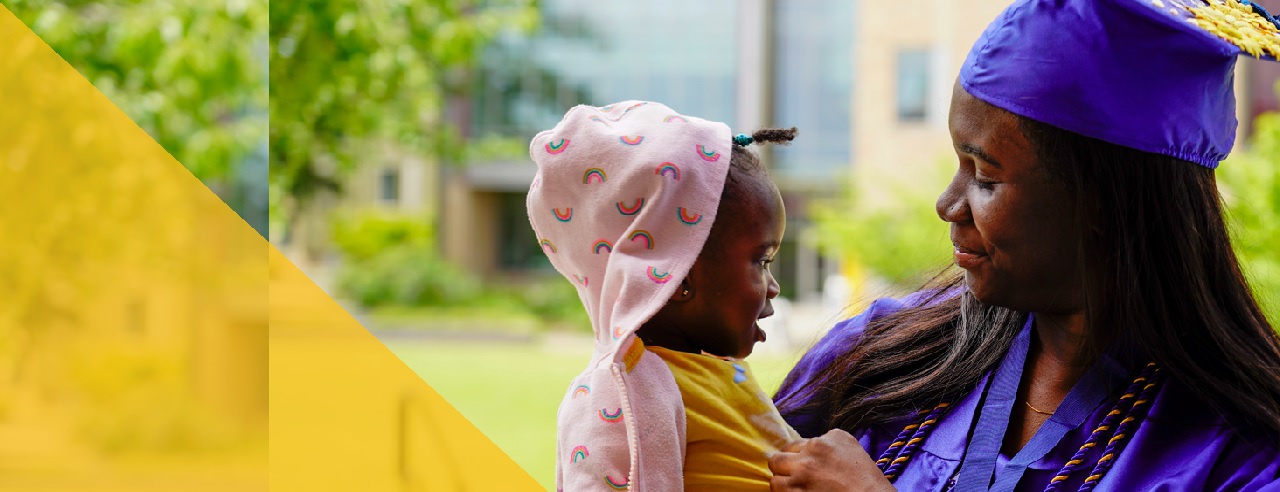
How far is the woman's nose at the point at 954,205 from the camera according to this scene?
1190 mm

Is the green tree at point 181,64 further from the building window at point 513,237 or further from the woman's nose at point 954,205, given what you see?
the building window at point 513,237

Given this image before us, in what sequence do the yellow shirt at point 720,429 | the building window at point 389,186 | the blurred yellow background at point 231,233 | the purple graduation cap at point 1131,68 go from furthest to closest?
the building window at point 389,186 < the blurred yellow background at point 231,233 < the yellow shirt at point 720,429 < the purple graduation cap at point 1131,68

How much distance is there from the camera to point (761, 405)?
1.28 metres

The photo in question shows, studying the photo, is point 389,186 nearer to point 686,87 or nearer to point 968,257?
point 686,87

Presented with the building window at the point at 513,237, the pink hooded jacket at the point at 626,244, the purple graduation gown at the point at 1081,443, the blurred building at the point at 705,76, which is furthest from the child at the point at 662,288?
the building window at the point at 513,237

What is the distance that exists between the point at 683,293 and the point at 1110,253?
1.25ft


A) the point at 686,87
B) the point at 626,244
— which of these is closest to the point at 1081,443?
the point at 626,244

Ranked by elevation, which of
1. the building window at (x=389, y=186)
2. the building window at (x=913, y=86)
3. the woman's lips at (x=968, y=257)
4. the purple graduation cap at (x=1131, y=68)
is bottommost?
the building window at (x=389, y=186)

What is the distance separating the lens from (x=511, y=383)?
514 inches

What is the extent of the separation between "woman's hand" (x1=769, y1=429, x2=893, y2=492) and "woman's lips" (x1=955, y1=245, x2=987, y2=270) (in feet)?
0.62

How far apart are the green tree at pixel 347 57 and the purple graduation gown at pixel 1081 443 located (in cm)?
523

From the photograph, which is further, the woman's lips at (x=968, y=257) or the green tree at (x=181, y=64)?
the green tree at (x=181, y=64)

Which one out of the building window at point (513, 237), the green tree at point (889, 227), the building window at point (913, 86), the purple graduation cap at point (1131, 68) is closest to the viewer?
the purple graduation cap at point (1131, 68)

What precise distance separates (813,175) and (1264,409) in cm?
1880
